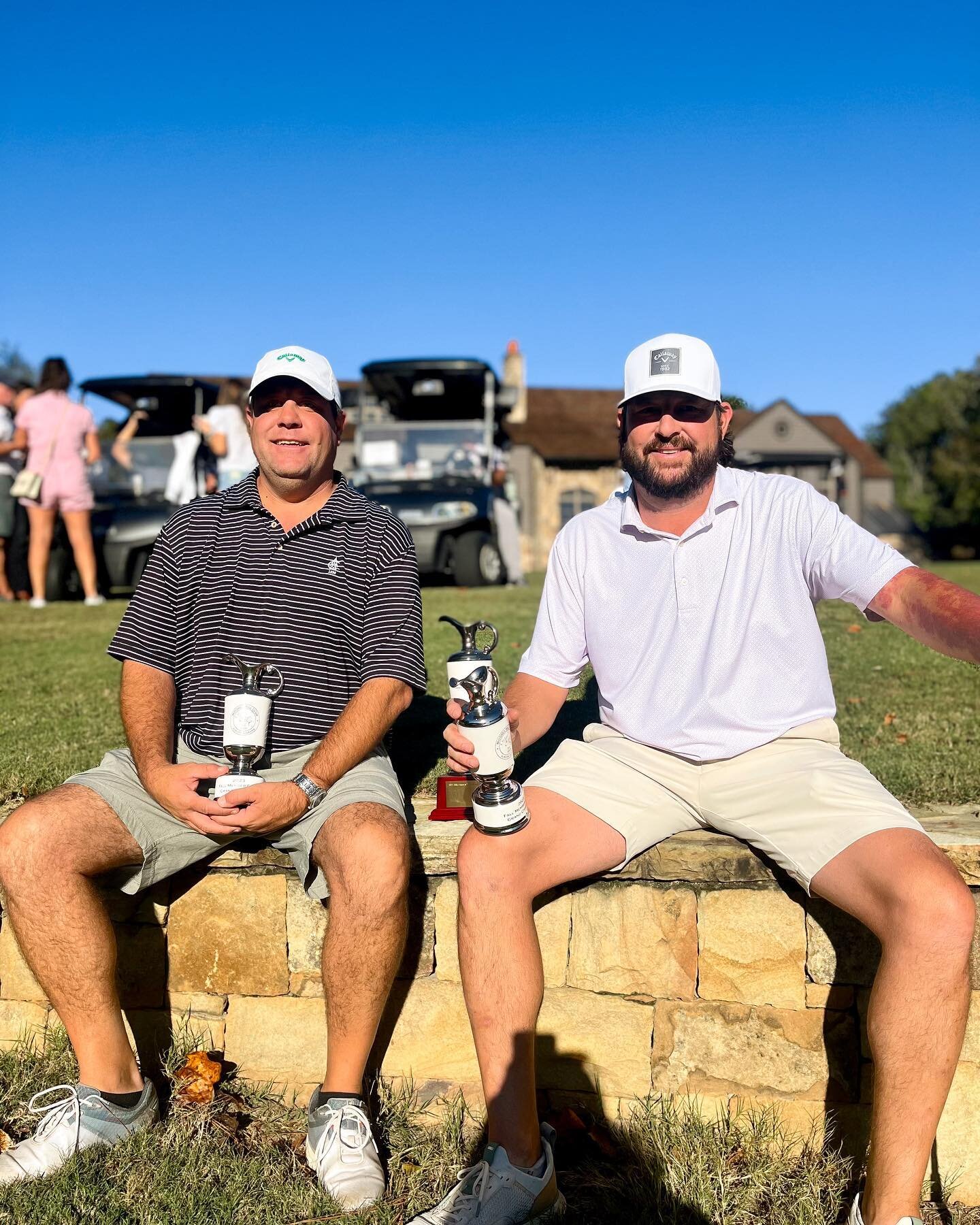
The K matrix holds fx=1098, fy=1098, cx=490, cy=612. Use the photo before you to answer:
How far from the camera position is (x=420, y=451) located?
43.8ft

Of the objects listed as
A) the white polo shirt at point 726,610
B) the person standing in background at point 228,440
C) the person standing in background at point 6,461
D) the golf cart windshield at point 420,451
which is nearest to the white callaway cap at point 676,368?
the white polo shirt at point 726,610

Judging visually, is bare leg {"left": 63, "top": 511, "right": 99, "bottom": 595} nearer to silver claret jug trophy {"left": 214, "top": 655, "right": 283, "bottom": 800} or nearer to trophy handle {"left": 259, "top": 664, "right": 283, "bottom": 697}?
trophy handle {"left": 259, "top": 664, "right": 283, "bottom": 697}

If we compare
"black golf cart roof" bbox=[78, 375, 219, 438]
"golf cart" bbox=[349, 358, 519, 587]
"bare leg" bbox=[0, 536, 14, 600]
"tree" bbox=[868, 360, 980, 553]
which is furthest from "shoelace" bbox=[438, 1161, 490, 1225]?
"tree" bbox=[868, 360, 980, 553]

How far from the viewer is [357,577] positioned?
292cm

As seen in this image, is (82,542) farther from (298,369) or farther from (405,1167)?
(405,1167)

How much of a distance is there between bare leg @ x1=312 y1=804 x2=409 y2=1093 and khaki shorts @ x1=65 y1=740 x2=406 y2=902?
12 cm

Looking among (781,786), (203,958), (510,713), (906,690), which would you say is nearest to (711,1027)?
(781,786)

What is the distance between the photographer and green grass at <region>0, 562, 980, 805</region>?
3.53 metres

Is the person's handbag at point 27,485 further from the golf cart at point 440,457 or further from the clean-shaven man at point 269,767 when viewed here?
the clean-shaven man at point 269,767

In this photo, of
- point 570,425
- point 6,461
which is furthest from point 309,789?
point 570,425

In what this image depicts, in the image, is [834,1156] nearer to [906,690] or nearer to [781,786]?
[781,786]

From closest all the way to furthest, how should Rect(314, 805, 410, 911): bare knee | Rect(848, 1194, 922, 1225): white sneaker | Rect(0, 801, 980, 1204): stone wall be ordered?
Rect(848, 1194, 922, 1225): white sneaker, Rect(314, 805, 410, 911): bare knee, Rect(0, 801, 980, 1204): stone wall

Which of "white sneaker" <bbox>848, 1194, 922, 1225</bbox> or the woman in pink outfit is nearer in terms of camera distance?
"white sneaker" <bbox>848, 1194, 922, 1225</bbox>

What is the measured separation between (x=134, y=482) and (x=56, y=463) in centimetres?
328
